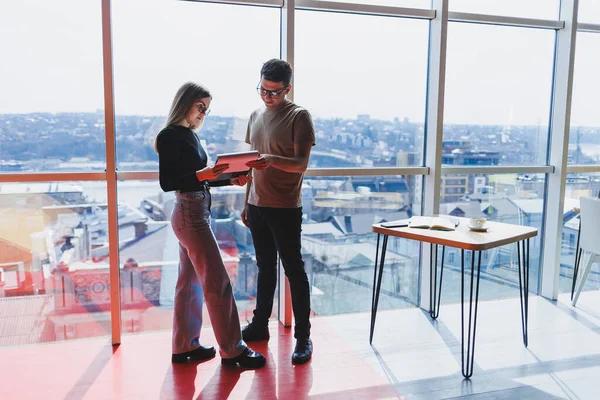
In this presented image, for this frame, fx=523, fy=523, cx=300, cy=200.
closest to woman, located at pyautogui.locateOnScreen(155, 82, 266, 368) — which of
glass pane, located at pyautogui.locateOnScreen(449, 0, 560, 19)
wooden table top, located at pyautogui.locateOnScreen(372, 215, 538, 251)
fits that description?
wooden table top, located at pyautogui.locateOnScreen(372, 215, 538, 251)

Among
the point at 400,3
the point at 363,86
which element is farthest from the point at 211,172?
the point at 400,3

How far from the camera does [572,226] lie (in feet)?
13.3

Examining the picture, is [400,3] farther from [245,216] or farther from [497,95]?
[245,216]

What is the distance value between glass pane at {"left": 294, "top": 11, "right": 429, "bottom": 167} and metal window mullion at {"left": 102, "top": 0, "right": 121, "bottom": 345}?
1.10 meters

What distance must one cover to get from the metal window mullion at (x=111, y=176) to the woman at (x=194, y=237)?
48 centimetres

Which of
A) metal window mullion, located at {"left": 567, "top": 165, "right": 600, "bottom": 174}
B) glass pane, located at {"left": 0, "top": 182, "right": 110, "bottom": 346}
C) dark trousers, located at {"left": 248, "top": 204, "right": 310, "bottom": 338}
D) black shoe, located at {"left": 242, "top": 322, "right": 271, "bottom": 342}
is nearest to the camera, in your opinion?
dark trousers, located at {"left": 248, "top": 204, "right": 310, "bottom": 338}

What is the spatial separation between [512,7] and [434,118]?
102 cm

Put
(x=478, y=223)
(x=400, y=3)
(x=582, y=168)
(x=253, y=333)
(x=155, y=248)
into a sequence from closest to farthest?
(x=478, y=223) → (x=253, y=333) → (x=155, y=248) → (x=400, y=3) → (x=582, y=168)

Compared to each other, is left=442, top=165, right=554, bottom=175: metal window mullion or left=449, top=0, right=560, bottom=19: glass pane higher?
A: left=449, top=0, right=560, bottom=19: glass pane

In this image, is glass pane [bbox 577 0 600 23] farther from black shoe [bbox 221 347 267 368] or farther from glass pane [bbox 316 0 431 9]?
black shoe [bbox 221 347 267 368]

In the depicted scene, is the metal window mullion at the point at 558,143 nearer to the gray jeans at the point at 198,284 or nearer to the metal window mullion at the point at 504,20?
the metal window mullion at the point at 504,20

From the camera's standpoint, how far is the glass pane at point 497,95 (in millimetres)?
3648

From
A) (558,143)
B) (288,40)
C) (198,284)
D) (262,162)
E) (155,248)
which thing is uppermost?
Answer: (288,40)

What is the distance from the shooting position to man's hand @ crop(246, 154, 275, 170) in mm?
2551
